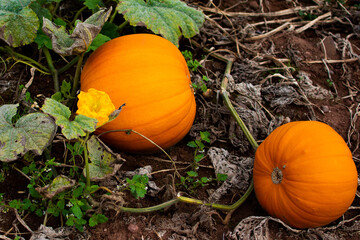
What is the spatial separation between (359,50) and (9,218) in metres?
3.08

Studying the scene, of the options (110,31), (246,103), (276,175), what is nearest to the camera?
(276,175)

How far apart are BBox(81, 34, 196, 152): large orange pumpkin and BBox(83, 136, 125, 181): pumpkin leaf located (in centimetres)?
15

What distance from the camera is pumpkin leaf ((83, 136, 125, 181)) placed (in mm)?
2275

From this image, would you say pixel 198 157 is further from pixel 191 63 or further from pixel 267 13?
pixel 267 13

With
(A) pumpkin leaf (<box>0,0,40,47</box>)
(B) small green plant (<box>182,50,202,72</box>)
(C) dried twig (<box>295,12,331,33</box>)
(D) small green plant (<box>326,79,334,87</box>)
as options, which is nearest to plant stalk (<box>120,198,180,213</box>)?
(A) pumpkin leaf (<box>0,0,40,47</box>)

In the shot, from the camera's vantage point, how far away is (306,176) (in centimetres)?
226

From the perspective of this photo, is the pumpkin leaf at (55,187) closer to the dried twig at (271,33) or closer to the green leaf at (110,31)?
the green leaf at (110,31)

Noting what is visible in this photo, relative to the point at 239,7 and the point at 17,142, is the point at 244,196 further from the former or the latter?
the point at 239,7

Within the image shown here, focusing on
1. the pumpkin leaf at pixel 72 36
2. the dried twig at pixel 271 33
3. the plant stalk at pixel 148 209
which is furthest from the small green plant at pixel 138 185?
the dried twig at pixel 271 33

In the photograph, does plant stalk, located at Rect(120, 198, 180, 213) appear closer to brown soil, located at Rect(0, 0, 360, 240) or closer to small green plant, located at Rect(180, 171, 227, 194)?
brown soil, located at Rect(0, 0, 360, 240)

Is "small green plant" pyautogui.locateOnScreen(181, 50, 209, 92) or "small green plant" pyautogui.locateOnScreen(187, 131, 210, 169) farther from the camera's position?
"small green plant" pyautogui.locateOnScreen(181, 50, 209, 92)

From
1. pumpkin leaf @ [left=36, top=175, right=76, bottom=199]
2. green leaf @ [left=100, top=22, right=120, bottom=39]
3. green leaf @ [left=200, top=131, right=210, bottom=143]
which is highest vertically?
green leaf @ [left=100, top=22, right=120, bottom=39]

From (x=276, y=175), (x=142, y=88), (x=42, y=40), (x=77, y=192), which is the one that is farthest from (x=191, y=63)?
(x=77, y=192)

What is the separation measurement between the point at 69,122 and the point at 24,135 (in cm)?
31
